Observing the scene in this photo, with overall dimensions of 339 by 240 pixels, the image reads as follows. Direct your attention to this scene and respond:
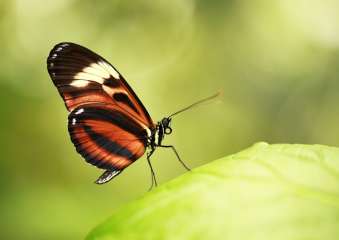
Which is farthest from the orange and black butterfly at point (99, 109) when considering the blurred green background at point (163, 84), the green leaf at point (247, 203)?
the blurred green background at point (163, 84)

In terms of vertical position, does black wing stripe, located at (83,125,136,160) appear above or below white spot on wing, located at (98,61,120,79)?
below

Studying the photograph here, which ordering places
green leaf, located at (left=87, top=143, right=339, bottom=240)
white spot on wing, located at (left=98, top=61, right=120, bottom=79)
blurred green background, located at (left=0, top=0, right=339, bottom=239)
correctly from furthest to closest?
1. blurred green background, located at (left=0, top=0, right=339, bottom=239)
2. white spot on wing, located at (left=98, top=61, right=120, bottom=79)
3. green leaf, located at (left=87, top=143, right=339, bottom=240)

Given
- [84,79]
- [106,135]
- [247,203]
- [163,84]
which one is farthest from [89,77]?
[163,84]

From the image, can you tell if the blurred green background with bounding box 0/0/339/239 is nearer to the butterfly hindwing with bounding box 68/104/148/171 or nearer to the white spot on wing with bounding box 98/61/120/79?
the butterfly hindwing with bounding box 68/104/148/171

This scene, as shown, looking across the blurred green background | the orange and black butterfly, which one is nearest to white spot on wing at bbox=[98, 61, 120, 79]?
the orange and black butterfly

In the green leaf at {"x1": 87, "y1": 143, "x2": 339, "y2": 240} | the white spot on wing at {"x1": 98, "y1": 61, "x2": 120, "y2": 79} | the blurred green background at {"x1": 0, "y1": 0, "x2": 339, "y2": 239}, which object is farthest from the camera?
the blurred green background at {"x1": 0, "y1": 0, "x2": 339, "y2": 239}

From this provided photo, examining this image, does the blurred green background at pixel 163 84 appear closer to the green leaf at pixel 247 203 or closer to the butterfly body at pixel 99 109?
the butterfly body at pixel 99 109

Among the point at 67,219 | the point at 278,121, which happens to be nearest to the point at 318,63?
the point at 278,121
